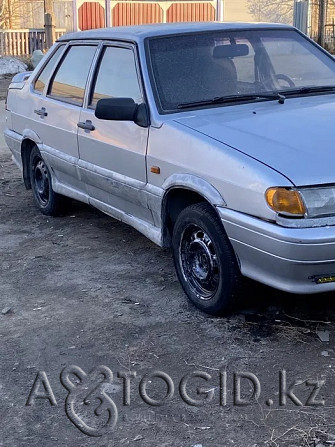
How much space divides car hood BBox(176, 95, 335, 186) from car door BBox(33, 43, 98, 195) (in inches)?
59.4

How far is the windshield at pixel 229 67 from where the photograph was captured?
5.10 meters

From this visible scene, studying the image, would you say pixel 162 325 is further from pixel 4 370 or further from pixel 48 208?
pixel 48 208

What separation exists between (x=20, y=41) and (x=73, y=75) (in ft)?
65.9

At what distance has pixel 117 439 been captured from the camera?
11.2ft

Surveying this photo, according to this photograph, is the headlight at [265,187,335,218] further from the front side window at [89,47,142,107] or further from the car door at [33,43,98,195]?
the car door at [33,43,98,195]

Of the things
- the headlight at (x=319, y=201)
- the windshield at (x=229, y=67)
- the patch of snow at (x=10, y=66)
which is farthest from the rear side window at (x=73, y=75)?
the patch of snow at (x=10, y=66)

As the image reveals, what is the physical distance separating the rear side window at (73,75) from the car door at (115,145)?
213 millimetres

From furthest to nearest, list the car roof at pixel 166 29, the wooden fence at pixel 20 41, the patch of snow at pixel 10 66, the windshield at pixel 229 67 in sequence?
the wooden fence at pixel 20 41 → the patch of snow at pixel 10 66 → the car roof at pixel 166 29 → the windshield at pixel 229 67

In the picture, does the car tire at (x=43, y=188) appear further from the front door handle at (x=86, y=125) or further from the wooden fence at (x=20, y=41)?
the wooden fence at (x=20, y=41)

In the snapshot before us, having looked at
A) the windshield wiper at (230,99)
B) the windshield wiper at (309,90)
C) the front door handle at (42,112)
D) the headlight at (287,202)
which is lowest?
the headlight at (287,202)

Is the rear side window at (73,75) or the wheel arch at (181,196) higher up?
the rear side window at (73,75)

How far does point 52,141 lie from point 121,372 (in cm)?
305

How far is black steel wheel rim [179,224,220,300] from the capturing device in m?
4.52

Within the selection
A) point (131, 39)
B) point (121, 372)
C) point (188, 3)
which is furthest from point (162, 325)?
point (188, 3)
